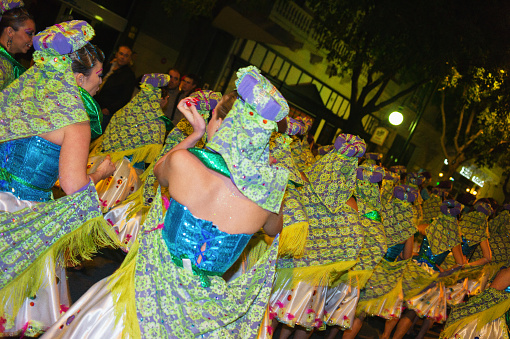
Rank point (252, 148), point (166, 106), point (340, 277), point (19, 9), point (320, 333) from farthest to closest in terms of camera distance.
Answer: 1. point (166, 106)
2. point (320, 333)
3. point (340, 277)
4. point (19, 9)
5. point (252, 148)

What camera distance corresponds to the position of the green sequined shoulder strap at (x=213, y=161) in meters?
2.52

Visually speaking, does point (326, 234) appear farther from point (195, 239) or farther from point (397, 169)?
point (397, 169)

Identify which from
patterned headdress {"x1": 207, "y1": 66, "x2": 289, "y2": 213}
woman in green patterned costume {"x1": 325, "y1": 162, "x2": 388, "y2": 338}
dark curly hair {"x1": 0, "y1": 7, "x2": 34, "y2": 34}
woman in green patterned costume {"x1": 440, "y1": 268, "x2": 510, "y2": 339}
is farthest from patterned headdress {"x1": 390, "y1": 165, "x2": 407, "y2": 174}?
patterned headdress {"x1": 207, "y1": 66, "x2": 289, "y2": 213}

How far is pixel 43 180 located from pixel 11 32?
155 cm

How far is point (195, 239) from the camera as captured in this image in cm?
257

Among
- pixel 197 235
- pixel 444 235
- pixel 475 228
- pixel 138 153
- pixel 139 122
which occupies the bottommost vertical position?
pixel 138 153

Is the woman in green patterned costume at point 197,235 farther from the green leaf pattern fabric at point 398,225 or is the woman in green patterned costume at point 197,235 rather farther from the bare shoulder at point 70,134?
the green leaf pattern fabric at point 398,225

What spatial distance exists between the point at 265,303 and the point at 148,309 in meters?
0.71

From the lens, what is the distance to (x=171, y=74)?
7.09 metres

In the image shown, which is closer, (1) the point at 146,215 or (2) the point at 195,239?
(2) the point at 195,239

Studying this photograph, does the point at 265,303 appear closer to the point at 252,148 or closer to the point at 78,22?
the point at 252,148

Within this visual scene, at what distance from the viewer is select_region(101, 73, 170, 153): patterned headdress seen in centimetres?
627

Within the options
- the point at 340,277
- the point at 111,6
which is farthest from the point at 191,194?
the point at 111,6

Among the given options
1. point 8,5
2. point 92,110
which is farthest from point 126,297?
point 8,5
